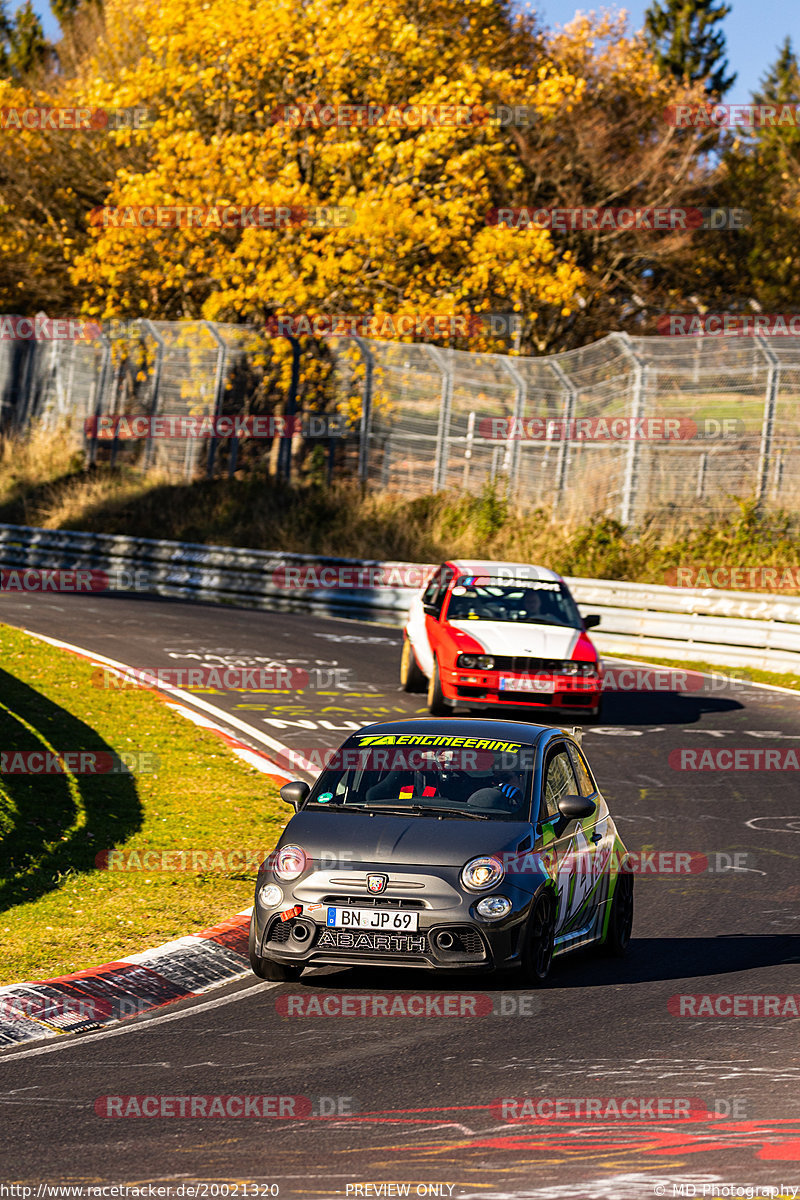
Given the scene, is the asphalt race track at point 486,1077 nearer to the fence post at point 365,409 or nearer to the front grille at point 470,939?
the front grille at point 470,939

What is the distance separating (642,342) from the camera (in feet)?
97.1

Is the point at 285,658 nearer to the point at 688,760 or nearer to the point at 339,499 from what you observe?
the point at 688,760

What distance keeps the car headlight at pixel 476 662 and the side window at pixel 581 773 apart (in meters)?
7.55

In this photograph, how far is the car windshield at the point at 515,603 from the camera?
18.6 metres

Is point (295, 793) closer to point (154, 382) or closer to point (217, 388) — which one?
point (217, 388)

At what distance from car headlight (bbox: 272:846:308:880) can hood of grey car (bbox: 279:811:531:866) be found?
0.16 feet

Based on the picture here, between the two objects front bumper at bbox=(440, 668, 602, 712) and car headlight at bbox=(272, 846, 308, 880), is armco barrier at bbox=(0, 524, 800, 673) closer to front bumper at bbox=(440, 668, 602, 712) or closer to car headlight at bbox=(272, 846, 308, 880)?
front bumper at bbox=(440, 668, 602, 712)

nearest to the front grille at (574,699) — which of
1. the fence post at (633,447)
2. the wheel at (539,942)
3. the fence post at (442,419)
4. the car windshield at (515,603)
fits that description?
the car windshield at (515,603)

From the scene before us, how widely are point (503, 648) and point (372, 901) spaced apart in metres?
9.63

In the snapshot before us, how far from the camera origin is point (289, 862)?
332 inches

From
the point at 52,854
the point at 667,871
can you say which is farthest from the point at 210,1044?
the point at 667,871

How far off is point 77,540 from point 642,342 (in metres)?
13.8

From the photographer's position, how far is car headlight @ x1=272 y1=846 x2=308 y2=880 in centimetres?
838

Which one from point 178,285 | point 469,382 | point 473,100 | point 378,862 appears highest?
point 473,100
